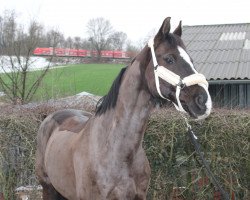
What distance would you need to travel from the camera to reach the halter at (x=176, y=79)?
2.76 m

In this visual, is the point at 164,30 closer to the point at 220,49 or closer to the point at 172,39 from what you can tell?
the point at 172,39

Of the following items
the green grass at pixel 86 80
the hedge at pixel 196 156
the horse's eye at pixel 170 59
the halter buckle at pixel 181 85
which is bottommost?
the green grass at pixel 86 80

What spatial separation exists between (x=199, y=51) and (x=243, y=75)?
98.3 inches

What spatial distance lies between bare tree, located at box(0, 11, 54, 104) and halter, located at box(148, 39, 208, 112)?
13497 mm

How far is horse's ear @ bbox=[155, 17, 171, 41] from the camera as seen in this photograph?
9.52 feet

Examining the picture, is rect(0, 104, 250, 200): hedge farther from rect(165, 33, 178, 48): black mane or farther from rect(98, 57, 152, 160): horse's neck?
rect(165, 33, 178, 48): black mane


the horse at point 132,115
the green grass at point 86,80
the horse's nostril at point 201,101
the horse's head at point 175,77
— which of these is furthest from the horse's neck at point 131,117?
the green grass at point 86,80

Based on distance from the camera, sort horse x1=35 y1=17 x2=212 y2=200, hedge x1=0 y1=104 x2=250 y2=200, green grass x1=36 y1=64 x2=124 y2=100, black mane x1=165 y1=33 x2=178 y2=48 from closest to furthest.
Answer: horse x1=35 y1=17 x2=212 y2=200 < black mane x1=165 y1=33 x2=178 y2=48 < hedge x1=0 y1=104 x2=250 y2=200 < green grass x1=36 y1=64 x2=124 y2=100

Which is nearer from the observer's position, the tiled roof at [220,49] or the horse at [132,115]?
the horse at [132,115]

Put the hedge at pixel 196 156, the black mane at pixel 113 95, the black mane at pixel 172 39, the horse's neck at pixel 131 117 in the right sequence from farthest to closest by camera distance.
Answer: the hedge at pixel 196 156 < the black mane at pixel 113 95 < the horse's neck at pixel 131 117 < the black mane at pixel 172 39

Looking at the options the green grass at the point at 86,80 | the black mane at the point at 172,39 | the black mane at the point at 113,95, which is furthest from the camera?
the green grass at the point at 86,80

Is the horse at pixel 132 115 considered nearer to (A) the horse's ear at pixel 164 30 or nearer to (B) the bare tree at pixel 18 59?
(A) the horse's ear at pixel 164 30

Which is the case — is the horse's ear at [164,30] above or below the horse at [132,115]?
above

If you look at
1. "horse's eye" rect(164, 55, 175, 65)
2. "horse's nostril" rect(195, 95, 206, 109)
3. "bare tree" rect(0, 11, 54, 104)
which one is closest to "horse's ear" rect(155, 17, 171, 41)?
"horse's eye" rect(164, 55, 175, 65)
